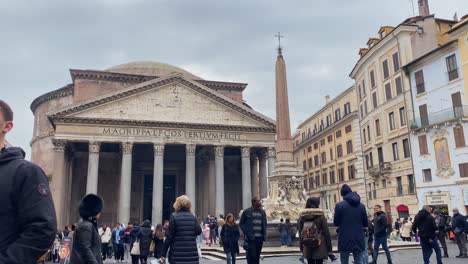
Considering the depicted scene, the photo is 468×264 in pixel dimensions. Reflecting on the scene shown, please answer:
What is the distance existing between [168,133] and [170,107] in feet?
6.48

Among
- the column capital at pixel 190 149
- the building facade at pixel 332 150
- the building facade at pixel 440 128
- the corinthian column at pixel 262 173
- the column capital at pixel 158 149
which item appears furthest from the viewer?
the building facade at pixel 332 150

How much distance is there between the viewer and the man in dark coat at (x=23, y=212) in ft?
6.29

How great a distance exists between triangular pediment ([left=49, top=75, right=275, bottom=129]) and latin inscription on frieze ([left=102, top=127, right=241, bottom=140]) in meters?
0.72

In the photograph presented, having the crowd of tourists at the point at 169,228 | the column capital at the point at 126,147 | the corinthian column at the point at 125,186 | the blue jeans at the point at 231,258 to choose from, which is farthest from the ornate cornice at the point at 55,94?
the blue jeans at the point at 231,258

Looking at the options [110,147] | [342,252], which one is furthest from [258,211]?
[110,147]

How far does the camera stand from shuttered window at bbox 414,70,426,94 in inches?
944

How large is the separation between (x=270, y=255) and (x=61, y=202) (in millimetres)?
18920

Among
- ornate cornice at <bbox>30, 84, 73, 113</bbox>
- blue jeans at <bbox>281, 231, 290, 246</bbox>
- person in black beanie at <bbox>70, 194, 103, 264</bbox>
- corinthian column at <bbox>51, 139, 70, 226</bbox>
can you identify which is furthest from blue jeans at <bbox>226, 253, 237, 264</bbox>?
ornate cornice at <bbox>30, 84, 73, 113</bbox>

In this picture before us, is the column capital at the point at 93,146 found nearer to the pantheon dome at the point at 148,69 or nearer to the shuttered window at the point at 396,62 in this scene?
the pantheon dome at the point at 148,69

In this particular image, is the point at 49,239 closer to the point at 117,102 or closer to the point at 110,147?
the point at 117,102

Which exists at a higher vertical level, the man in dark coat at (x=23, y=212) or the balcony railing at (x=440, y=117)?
the balcony railing at (x=440, y=117)

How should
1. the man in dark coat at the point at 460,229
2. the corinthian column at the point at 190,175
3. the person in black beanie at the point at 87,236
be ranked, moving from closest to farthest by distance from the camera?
the person in black beanie at the point at 87,236, the man in dark coat at the point at 460,229, the corinthian column at the point at 190,175

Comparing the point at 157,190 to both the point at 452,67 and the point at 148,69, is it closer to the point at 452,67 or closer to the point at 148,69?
the point at 148,69

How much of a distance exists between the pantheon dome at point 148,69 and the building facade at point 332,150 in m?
14.0
